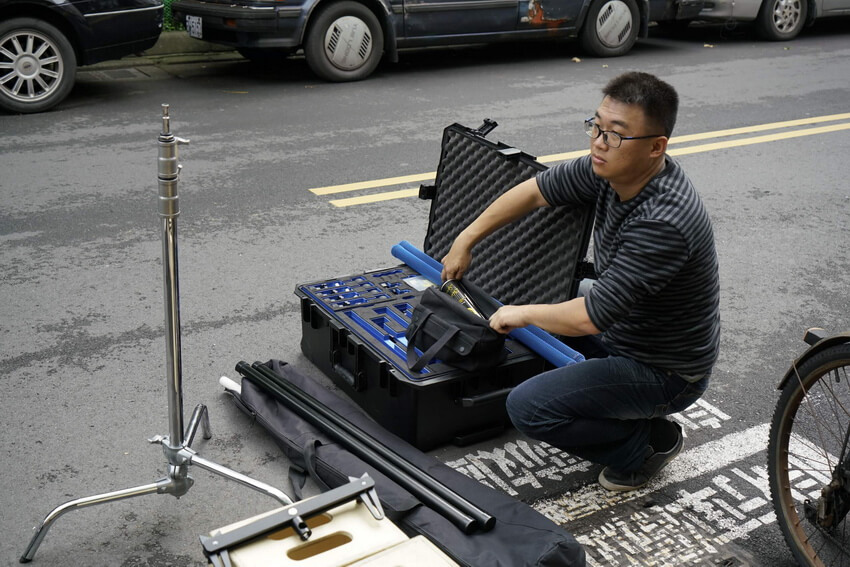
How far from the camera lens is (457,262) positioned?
381 cm

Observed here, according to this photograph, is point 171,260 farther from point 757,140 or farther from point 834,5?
point 834,5

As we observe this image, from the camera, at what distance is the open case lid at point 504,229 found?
3.83 m

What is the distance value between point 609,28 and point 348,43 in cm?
349

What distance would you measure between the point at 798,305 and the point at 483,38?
235 inches

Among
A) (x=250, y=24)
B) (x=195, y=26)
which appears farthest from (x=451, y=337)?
(x=195, y=26)

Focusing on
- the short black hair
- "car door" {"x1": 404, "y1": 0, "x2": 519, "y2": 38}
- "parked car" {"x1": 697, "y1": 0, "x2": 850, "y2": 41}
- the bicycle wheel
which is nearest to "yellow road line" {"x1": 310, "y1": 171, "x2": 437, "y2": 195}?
"car door" {"x1": 404, "y1": 0, "x2": 519, "y2": 38}

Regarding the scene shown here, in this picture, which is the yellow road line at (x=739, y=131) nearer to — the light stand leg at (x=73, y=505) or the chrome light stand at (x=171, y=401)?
the chrome light stand at (x=171, y=401)

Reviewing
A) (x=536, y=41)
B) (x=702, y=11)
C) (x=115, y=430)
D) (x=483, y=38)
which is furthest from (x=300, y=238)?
(x=702, y=11)

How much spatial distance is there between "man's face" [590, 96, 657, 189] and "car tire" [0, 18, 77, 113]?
6.08 metres

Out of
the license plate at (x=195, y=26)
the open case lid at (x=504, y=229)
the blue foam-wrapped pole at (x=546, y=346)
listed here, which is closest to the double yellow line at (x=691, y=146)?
the open case lid at (x=504, y=229)

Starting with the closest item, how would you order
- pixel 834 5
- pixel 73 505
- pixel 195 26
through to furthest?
pixel 73 505 < pixel 195 26 < pixel 834 5

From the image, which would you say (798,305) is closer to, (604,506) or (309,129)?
(604,506)

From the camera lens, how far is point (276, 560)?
2416 millimetres

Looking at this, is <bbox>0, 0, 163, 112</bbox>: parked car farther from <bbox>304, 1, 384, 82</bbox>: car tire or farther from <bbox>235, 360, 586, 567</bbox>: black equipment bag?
<bbox>235, 360, 586, 567</bbox>: black equipment bag
